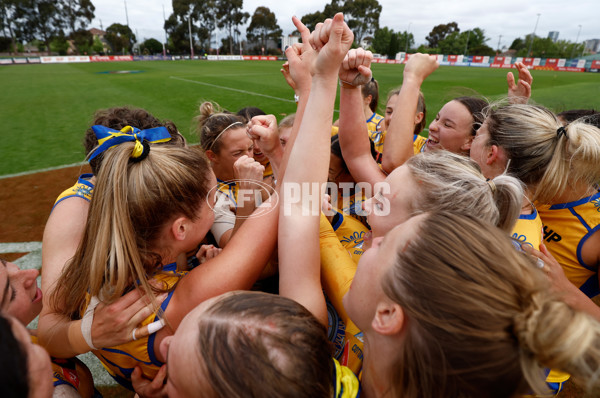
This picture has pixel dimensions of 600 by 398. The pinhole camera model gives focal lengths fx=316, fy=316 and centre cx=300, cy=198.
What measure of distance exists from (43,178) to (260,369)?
6.47 metres

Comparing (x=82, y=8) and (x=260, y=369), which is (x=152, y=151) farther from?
(x=82, y=8)

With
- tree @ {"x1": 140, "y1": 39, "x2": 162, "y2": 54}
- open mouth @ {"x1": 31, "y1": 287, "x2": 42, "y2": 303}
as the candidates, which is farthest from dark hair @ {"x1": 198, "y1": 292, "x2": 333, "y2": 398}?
tree @ {"x1": 140, "y1": 39, "x2": 162, "y2": 54}

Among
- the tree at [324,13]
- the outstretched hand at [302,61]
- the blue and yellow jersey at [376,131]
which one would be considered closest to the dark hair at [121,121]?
the outstretched hand at [302,61]

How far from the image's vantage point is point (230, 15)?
223ft

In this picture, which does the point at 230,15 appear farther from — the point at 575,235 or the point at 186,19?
the point at 575,235

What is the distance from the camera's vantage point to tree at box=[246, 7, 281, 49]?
67938mm

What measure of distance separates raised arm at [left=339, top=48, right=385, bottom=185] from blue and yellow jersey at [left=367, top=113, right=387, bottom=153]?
71.5 inches

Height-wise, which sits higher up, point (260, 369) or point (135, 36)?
point (135, 36)

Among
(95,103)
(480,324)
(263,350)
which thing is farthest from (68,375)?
(95,103)

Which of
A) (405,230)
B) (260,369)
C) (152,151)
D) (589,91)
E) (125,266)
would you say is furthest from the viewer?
(589,91)

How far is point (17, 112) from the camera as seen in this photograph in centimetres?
1025

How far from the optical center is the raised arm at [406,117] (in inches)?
90.6

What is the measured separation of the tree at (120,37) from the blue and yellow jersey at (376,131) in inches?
2706

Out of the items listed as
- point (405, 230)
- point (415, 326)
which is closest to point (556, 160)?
point (405, 230)
